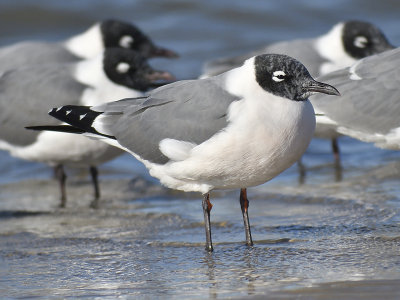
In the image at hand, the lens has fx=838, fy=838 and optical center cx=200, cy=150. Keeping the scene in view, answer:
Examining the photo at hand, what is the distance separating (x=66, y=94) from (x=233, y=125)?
10.2ft

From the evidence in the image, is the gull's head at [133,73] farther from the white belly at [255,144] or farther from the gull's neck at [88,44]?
the white belly at [255,144]

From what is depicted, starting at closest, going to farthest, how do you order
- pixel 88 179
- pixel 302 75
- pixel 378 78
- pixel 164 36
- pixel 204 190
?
pixel 302 75 < pixel 204 190 < pixel 378 78 < pixel 88 179 < pixel 164 36

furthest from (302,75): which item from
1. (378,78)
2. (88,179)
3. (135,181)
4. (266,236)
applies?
(88,179)

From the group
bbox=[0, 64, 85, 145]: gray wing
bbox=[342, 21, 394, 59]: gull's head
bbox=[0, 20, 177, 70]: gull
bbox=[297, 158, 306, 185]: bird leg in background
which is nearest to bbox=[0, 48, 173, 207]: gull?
bbox=[0, 64, 85, 145]: gray wing

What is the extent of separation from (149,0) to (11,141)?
8.16m

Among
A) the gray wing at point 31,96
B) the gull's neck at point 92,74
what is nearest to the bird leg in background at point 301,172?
the gull's neck at point 92,74

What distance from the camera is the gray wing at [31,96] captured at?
8.02 meters

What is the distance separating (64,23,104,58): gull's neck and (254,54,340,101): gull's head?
5.56 m

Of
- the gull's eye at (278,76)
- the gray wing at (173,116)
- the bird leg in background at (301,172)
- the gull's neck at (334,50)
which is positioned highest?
the gull's neck at (334,50)

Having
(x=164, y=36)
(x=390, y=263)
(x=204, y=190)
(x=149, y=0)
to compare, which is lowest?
(x=390, y=263)

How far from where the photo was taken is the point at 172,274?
16.5 ft

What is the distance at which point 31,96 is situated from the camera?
8.22 m

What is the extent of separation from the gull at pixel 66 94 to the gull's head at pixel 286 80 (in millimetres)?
2723

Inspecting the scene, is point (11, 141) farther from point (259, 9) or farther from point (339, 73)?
point (259, 9)
